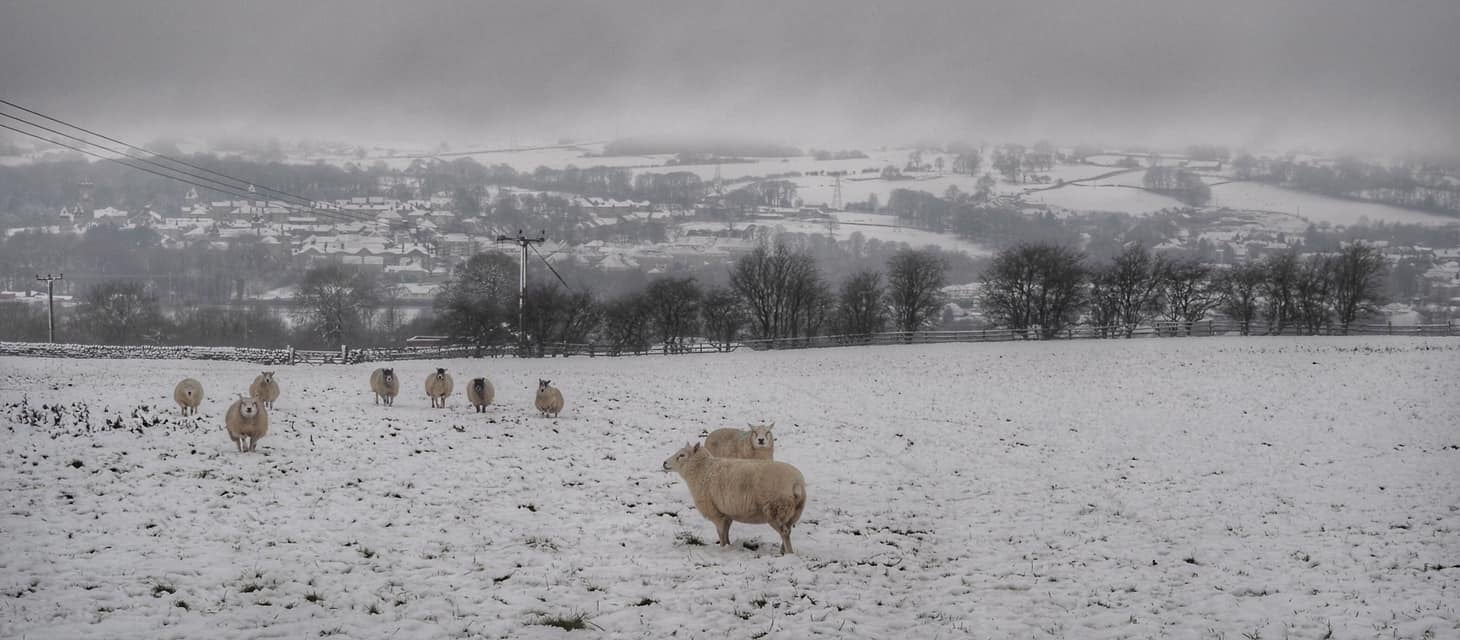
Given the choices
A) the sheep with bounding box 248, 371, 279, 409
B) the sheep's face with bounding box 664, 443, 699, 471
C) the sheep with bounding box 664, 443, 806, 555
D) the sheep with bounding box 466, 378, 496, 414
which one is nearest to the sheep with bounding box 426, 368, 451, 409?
the sheep with bounding box 466, 378, 496, 414

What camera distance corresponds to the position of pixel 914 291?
78.9 meters

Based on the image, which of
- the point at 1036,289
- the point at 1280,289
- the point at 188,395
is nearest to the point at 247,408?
the point at 188,395

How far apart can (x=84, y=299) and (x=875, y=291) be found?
296ft

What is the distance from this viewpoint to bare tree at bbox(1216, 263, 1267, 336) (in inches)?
2911

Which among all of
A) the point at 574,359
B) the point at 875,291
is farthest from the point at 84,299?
the point at 875,291

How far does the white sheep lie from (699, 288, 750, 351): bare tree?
59927 mm

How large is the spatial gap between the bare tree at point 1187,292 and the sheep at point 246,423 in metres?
79.4

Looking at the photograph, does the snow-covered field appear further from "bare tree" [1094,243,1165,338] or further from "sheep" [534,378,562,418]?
"bare tree" [1094,243,1165,338]

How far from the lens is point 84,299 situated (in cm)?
8444

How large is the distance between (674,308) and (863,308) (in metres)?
20.9

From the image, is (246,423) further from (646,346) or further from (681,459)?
(646,346)

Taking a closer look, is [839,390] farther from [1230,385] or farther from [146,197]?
[146,197]

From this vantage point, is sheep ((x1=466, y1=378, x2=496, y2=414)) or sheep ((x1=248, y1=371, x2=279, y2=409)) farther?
sheep ((x1=466, y1=378, x2=496, y2=414))

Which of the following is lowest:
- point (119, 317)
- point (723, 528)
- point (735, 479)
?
point (119, 317)
